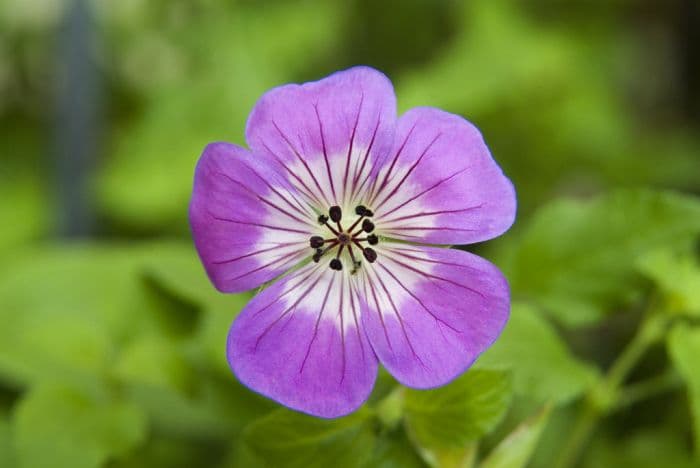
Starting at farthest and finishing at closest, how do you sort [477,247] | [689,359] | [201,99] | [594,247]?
[201,99] < [477,247] < [594,247] < [689,359]

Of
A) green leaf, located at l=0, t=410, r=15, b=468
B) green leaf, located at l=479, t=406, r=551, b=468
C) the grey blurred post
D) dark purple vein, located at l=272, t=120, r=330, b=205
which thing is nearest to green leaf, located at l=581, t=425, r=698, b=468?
green leaf, located at l=479, t=406, r=551, b=468

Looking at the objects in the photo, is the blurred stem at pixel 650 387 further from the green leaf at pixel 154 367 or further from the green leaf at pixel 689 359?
the green leaf at pixel 154 367

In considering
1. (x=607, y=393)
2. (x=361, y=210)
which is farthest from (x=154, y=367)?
(x=607, y=393)

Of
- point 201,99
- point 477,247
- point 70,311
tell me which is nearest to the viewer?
point 70,311

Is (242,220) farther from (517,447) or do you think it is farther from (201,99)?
(201,99)

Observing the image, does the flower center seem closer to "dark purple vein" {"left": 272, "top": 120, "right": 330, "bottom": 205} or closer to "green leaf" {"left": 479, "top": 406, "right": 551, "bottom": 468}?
"dark purple vein" {"left": 272, "top": 120, "right": 330, "bottom": 205}

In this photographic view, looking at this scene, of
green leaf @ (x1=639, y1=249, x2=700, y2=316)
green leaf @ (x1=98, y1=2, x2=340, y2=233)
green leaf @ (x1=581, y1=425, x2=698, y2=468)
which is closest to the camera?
green leaf @ (x1=639, y1=249, x2=700, y2=316)

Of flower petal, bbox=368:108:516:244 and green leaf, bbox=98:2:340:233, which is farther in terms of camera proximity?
green leaf, bbox=98:2:340:233

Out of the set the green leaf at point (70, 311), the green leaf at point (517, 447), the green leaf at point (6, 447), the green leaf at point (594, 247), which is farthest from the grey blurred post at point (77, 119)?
the green leaf at point (517, 447)
